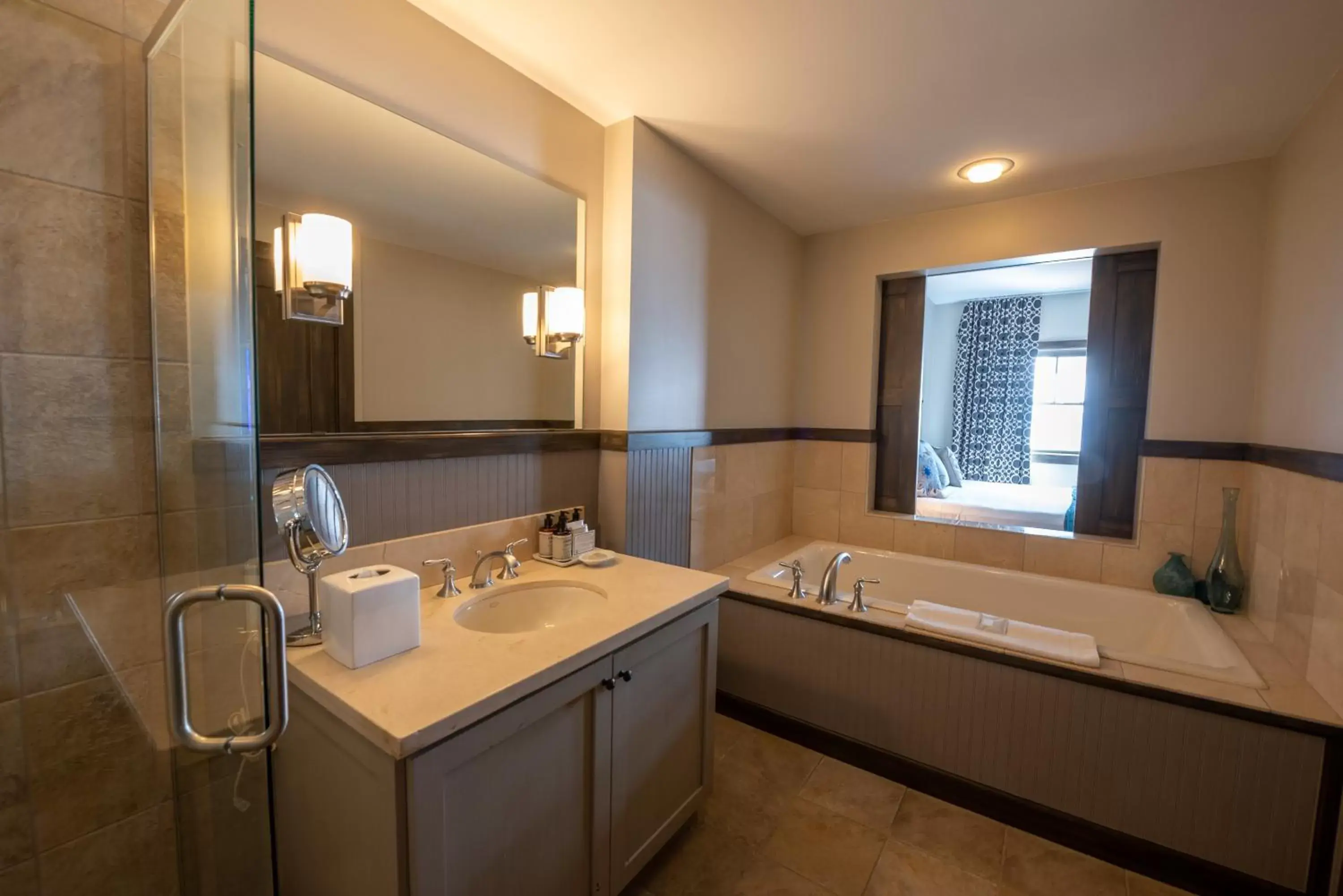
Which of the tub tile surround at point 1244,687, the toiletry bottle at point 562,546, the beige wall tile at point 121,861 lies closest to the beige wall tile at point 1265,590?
the tub tile surround at point 1244,687

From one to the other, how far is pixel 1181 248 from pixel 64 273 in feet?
11.8

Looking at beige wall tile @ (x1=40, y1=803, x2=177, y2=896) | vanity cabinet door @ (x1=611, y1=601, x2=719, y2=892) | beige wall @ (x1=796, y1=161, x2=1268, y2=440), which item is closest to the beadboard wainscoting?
vanity cabinet door @ (x1=611, y1=601, x2=719, y2=892)

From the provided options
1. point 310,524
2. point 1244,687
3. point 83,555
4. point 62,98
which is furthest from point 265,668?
point 1244,687

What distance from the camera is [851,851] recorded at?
1617 mm

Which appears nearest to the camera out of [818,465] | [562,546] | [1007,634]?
[562,546]

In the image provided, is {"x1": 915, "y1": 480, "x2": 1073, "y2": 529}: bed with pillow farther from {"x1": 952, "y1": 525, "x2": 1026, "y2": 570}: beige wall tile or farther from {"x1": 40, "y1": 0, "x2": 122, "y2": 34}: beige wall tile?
{"x1": 40, "y1": 0, "x2": 122, "y2": 34}: beige wall tile

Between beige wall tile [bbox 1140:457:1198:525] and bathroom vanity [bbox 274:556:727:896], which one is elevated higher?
beige wall tile [bbox 1140:457:1198:525]

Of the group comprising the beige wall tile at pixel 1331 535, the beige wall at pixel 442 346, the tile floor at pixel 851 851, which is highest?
the beige wall at pixel 442 346

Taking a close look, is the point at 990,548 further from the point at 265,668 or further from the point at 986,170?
the point at 265,668

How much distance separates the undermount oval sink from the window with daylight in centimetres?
537

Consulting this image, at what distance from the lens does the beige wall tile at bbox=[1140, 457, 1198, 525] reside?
7.53 feet

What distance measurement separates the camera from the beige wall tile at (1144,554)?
232 cm

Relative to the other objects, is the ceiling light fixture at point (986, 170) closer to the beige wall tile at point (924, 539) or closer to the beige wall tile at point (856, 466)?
the beige wall tile at point (856, 466)

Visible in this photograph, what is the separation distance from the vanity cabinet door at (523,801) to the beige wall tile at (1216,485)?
8.75ft
